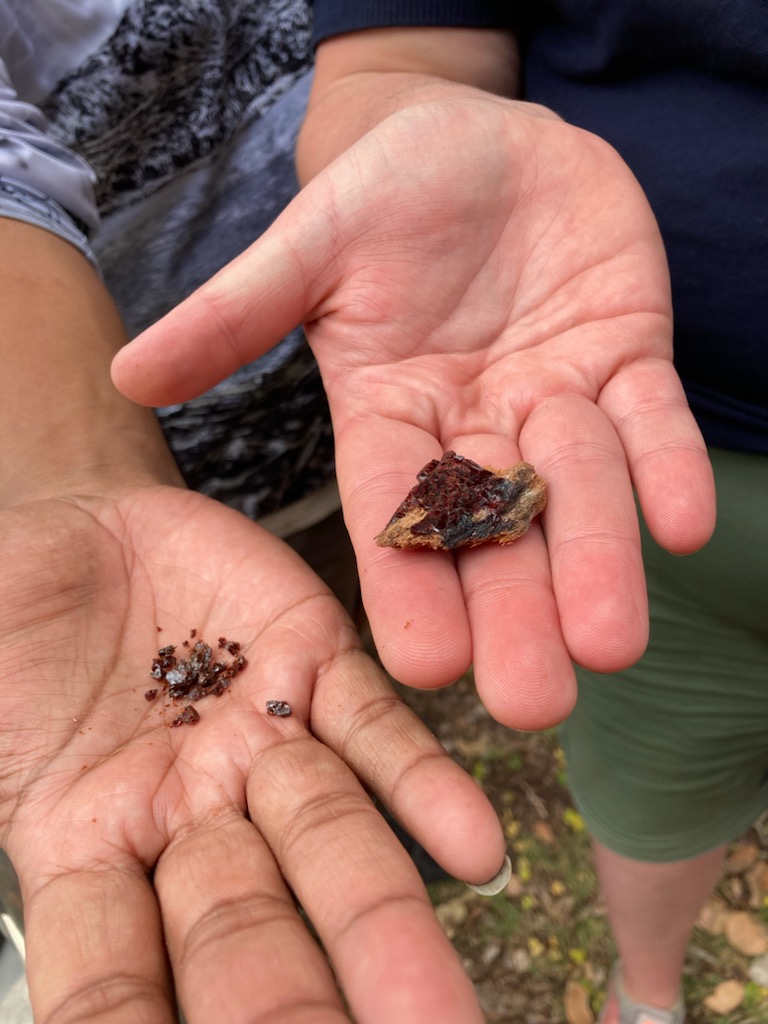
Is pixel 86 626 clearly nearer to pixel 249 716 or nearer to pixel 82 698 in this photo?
pixel 82 698

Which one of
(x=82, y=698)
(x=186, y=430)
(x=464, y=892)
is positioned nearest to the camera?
(x=82, y=698)

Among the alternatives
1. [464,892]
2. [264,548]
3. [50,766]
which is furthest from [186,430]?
[464,892]

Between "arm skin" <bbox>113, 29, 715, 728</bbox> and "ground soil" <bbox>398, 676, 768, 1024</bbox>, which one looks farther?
"ground soil" <bbox>398, 676, 768, 1024</bbox>

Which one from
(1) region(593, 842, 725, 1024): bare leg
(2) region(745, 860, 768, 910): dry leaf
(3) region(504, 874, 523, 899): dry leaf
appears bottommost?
(3) region(504, 874, 523, 899): dry leaf

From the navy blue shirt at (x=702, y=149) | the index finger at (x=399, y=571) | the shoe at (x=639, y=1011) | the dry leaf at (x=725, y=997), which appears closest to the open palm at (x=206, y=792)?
the index finger at (x=399, y=571)

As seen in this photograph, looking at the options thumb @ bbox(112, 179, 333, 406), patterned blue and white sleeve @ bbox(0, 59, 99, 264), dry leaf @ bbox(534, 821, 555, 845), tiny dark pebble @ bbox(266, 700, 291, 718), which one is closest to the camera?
tiny dark pebble @ bbox(266, 700, 291, 718)

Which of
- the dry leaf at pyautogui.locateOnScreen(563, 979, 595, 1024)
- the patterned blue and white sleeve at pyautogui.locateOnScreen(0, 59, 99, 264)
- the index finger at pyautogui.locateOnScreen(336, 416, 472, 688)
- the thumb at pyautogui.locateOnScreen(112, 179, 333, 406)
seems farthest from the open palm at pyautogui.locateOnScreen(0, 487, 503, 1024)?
the dry leaf at pyautogui.locateOnScreen(563, 979, 595, 1024)

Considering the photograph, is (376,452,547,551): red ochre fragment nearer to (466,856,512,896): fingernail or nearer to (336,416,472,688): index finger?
(336,416,472,688): index finger
